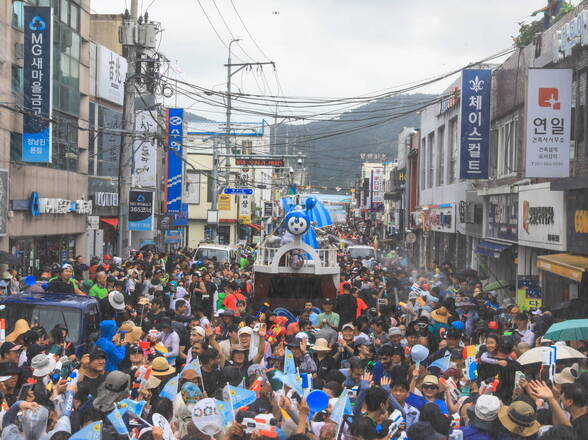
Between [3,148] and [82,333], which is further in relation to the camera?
[3,148]

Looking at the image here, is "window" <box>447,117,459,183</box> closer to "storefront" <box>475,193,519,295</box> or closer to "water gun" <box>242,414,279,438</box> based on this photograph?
"storefront" <box>475,193,519,295</box>

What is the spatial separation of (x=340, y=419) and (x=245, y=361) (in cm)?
360

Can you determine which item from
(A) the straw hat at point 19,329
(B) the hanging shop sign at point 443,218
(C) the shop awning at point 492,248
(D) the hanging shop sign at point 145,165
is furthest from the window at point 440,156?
(A) the straw hat at point 19,329

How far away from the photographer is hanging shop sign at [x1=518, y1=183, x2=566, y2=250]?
58.3ft

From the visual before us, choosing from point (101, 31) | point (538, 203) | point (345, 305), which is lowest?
point (345, 305)

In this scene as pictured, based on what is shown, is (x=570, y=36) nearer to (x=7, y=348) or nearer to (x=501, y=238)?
(x=501, y=238)

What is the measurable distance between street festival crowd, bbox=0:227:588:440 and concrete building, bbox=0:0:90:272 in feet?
30.6

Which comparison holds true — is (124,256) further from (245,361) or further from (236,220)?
(236,220)

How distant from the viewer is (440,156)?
121 ft

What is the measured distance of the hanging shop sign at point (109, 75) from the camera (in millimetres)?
31875

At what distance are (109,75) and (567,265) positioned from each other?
22927mm

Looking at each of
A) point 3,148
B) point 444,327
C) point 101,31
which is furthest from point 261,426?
point 101,31

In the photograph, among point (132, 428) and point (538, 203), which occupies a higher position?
point (538, 203)

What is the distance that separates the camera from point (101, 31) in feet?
129
